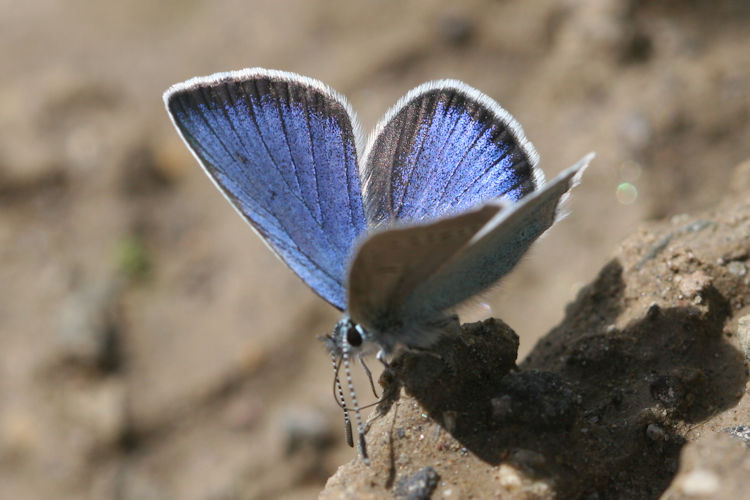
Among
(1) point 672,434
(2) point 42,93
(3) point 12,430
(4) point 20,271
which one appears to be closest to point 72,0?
(2) point 42,93

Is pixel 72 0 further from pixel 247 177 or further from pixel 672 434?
pixel 672 434

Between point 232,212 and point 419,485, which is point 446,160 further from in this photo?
point 232,212

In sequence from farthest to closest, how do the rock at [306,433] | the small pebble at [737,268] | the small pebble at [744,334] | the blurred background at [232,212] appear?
1. the blurred background at [232,212]
2. the rock at [306,433]
3. the small pebble at [737,268]
4. the small pebble at [744,334]

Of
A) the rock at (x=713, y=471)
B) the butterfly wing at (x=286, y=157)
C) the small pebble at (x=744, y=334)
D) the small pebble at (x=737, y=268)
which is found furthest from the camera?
the butterfly wing at (x=286, y=157)

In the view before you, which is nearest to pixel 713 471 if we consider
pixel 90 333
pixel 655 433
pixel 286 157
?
pixel 655 433

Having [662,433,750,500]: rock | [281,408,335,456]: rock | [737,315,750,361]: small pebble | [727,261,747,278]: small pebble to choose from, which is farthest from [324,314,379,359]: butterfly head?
[281,408,335,456]: rock

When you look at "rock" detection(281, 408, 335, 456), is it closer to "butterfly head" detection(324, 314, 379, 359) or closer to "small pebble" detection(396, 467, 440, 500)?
"butterfly head" detection(324, 314, 379, 359)

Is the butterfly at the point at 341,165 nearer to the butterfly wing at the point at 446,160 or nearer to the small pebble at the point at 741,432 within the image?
the butterfly wing at the point at 446,160

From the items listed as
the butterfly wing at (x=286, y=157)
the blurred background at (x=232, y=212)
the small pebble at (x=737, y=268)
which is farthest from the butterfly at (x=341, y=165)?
the blurred background at (x=232, y=212)
